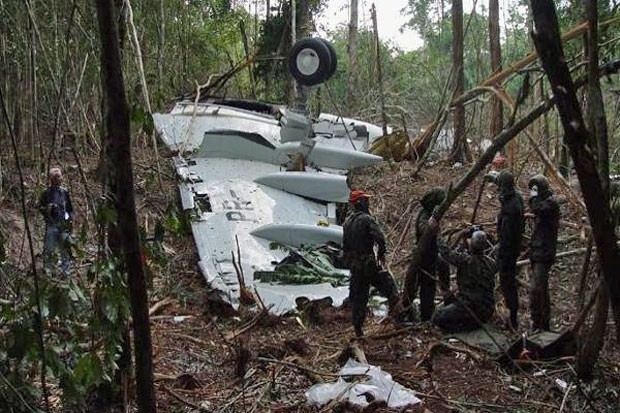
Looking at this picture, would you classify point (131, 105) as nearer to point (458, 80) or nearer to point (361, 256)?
point (361, 256)

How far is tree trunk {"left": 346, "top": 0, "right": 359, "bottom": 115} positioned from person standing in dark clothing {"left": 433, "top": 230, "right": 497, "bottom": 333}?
40.1 feet

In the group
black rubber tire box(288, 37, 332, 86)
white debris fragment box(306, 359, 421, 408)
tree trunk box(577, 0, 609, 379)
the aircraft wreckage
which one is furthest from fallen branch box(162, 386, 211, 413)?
black rubber tire box(288, 37, 332, 86)

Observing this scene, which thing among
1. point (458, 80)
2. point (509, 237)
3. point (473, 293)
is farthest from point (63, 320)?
point (458, 80)

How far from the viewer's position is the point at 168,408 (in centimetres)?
476

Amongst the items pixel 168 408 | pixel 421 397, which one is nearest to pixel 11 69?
pixel 168 408

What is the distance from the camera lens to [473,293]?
20.4ft

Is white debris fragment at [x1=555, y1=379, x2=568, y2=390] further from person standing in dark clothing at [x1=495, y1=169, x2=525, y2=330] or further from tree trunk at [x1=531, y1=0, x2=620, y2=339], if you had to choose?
tree trunk at [x1=531, y1=0, x2=620, y2=339]

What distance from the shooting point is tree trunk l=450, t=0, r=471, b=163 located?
38.8 feet

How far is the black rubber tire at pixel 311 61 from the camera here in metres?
11.0

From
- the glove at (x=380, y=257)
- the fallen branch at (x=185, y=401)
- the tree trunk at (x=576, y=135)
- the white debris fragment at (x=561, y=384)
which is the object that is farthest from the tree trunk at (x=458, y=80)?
the tree trunk at (x=576, y=135)

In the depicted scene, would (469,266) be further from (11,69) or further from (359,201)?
(11,69)

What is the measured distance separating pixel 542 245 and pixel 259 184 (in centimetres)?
436

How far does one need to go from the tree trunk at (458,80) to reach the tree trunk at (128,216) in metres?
9.40

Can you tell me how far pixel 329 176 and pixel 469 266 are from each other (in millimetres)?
3809
